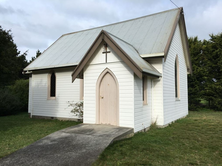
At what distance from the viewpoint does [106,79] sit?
8547 millimetres

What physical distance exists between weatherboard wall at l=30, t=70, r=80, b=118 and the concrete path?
491 centimetres

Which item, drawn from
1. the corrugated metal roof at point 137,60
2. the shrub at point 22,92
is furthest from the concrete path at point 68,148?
the shrub at point 22,92

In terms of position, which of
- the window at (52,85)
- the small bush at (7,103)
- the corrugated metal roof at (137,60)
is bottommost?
the small bush at (7,103)

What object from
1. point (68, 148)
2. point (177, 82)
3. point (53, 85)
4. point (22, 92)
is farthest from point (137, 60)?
point (22, 92)

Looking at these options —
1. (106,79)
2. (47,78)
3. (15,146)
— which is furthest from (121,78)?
(47,78)

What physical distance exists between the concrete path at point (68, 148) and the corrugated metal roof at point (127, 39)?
491cm

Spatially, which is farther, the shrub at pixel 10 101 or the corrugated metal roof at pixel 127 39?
the shrub at pixel 10 101

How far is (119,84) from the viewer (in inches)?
319

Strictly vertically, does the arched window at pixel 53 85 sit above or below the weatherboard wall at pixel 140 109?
above

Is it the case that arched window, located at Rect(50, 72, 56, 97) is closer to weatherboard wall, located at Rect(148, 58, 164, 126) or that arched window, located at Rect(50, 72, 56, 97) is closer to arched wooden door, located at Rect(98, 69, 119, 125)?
arched wooden door, located at Rect(98, 69, 119, 125)

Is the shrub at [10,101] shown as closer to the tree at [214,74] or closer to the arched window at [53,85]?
the arched window at [53,85]

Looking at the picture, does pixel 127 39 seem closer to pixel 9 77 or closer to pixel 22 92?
pixel 9 77

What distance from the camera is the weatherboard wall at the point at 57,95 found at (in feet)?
39.8

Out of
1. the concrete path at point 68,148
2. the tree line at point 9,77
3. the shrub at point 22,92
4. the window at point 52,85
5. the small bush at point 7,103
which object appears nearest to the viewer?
the concrete path at point 68,148
